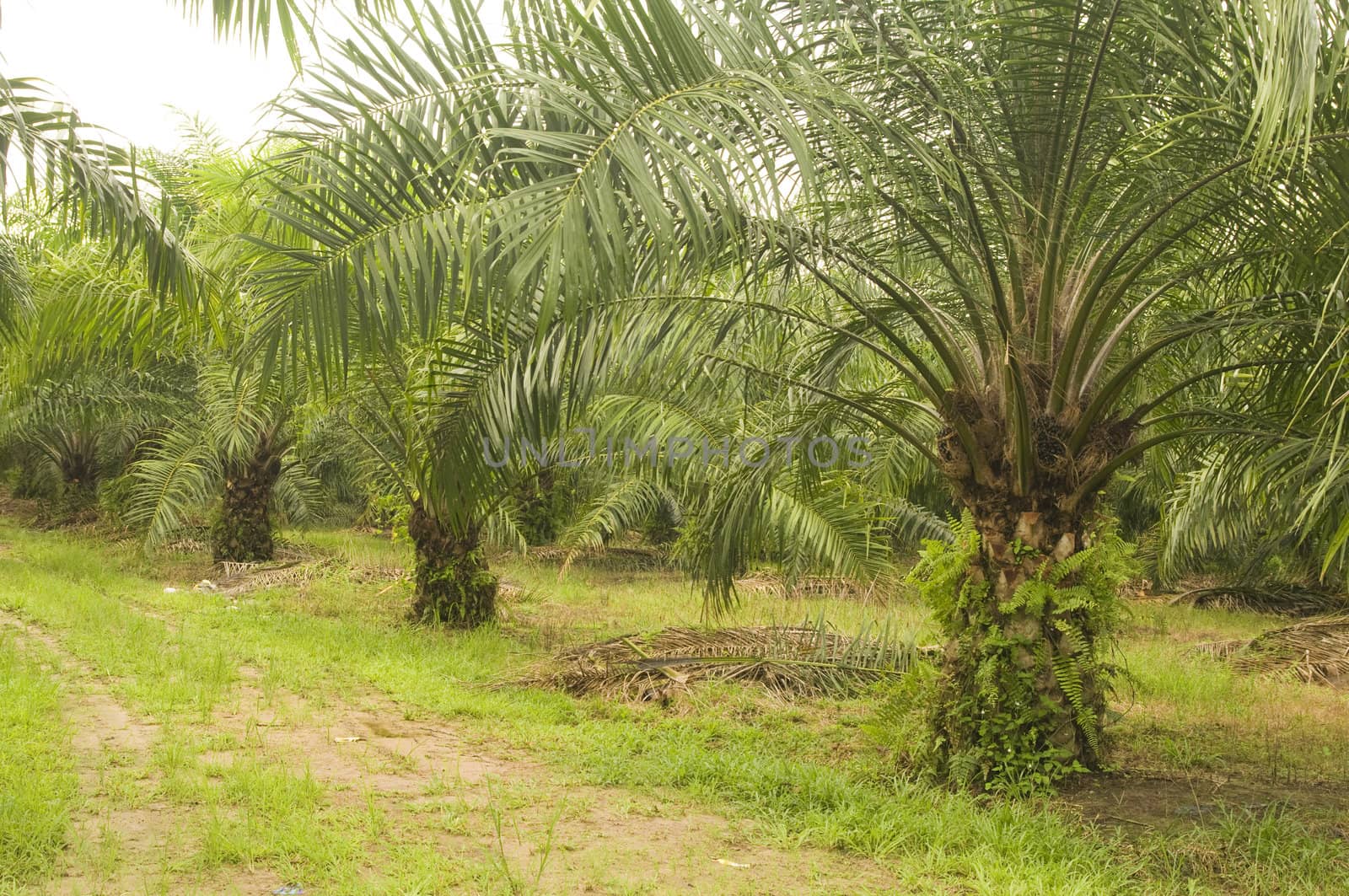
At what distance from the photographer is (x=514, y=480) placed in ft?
22.9

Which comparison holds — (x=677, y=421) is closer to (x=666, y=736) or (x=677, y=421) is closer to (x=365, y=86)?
(x=666, y=736)

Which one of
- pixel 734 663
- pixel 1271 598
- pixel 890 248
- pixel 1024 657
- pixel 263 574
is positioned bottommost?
pixel 263 574

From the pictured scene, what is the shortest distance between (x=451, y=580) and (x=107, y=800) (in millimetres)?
4944

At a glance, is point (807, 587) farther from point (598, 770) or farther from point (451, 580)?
point (598, 770)

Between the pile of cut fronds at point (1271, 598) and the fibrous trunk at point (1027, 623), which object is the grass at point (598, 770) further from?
the pile of cut fronds at point (1271, 598)

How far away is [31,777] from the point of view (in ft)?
13.9

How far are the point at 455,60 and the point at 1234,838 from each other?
3.79m

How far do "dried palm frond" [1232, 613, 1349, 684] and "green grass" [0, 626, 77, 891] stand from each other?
7.41 m

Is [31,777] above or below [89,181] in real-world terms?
below

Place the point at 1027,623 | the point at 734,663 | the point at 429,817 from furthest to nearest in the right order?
the point at 734,663
the point at 1027,623
the point at 429,817

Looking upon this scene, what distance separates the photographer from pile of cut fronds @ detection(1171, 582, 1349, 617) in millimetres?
11789

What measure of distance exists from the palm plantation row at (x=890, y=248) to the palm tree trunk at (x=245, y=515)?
6.82 meters

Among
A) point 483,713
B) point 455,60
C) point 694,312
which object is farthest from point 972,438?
point 483,713

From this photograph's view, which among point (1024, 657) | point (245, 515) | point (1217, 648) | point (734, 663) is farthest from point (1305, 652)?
point (245, 515)
